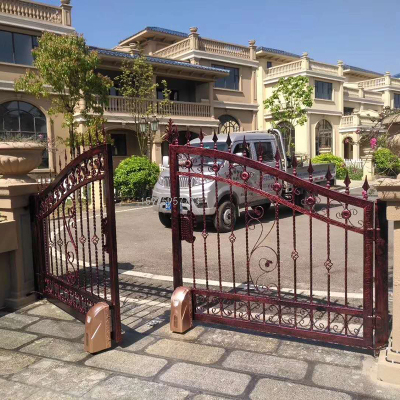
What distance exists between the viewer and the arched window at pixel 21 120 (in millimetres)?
19266

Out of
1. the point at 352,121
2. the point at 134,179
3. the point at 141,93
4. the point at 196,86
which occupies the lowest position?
the point at 134,179

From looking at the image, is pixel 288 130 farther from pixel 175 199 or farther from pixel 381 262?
pixel 381 262

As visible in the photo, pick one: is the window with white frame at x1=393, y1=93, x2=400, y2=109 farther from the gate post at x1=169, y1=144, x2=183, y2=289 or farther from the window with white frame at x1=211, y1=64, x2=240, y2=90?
the gate post at x1=169, y1=144, x2=183, y2=289

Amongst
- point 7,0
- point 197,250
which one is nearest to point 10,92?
point 7,0

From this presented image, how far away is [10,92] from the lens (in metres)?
19.2

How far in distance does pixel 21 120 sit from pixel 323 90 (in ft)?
76.6

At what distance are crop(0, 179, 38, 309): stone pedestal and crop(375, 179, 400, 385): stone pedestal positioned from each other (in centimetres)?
383

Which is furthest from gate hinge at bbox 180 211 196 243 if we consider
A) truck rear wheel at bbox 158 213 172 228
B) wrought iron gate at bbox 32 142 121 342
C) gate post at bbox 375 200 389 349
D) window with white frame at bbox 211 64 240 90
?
window with white frame at bbox 211 64 240 90

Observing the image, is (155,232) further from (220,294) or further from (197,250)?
(220,294)

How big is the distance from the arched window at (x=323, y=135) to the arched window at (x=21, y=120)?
2091 cm

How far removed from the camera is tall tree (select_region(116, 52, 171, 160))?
1962 cm

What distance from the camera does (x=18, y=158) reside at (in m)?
4.76

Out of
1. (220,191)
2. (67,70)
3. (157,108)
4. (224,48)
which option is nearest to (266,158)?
(220,191)

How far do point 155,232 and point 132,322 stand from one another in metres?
5.53
